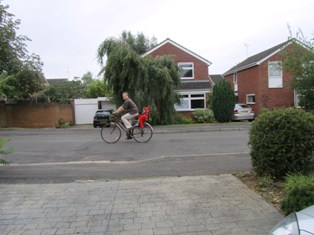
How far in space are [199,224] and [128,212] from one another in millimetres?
1055

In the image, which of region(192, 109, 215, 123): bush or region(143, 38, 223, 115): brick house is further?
region(143, 38, 223, 115): brick house

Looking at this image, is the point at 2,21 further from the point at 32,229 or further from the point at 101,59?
the point at 32,229

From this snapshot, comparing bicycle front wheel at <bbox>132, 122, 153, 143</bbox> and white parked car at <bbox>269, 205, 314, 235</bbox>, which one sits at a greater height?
white parked car at <bbox>269, 205, 314, 235</bbox>

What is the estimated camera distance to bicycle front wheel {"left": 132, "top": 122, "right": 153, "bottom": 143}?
12.4 meters

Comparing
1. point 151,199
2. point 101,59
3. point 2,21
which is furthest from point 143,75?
point 151,199

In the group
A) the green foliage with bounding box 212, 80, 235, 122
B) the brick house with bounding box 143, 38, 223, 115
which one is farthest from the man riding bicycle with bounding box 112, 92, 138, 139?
the brick house with bounding box 143, 38, 223, 115

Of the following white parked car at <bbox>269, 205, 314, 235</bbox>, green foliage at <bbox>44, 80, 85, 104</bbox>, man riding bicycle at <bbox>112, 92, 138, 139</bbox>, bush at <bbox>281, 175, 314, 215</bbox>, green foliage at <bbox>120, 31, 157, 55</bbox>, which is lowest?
bush at <bbox>281, 175, 314, 215</bbox>

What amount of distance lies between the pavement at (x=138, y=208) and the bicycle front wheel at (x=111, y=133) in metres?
6.00

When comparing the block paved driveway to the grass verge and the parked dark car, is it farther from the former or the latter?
the parked dark car

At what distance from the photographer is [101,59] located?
22891 millimetres

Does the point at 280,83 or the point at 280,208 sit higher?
the point at 280,83

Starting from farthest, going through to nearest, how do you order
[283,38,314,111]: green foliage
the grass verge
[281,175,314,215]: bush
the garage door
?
the garage door
[283,38,314,111]: green foliage
the grass verge
[281,175,314,215]: bush

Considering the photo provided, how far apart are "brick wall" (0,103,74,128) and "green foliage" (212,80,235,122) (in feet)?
41.1

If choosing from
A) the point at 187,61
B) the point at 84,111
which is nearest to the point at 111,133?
the point at 84,111
